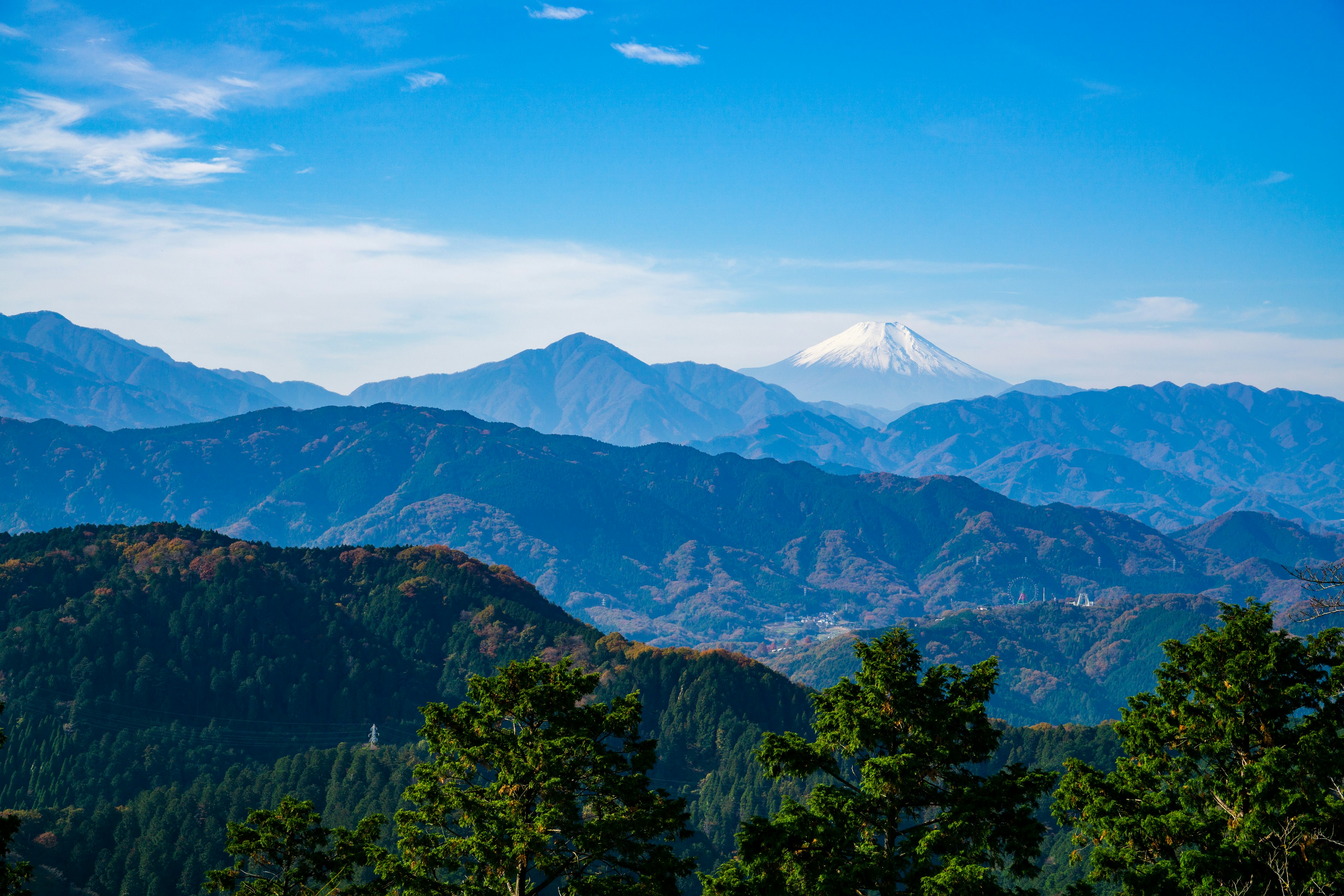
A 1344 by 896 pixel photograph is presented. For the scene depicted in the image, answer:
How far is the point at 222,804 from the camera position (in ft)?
367

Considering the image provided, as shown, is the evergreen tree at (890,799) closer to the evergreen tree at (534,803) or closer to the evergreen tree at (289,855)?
the evergreen tree at (534,803)

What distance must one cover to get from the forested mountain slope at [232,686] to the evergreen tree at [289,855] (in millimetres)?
84690

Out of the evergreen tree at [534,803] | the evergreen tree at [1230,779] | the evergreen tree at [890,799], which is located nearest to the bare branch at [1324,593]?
the evergreen tree at [1230,779]

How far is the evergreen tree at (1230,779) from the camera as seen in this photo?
24.2 metres

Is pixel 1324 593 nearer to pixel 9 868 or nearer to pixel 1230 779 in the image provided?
pixel 1230 779

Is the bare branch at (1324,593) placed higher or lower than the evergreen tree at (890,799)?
higher

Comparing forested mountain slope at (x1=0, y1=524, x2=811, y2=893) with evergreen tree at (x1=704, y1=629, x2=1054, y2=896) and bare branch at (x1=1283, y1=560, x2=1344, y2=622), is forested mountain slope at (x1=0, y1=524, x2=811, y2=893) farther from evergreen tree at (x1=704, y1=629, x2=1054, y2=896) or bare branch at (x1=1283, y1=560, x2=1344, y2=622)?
bare branch at (x1=1283, y1=560, x2=1344, y2=622)

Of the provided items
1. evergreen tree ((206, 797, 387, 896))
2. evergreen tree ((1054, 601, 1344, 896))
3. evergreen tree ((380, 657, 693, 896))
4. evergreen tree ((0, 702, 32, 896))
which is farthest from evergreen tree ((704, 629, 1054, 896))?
evergreen tree ((0, 702, 32, 896))

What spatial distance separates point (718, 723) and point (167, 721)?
7554 centimetres

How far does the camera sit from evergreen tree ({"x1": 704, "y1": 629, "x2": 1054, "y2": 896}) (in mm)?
23234

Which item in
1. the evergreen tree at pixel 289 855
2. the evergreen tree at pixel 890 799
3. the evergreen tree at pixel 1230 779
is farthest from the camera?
the evergreen tree at pixel 1230 779

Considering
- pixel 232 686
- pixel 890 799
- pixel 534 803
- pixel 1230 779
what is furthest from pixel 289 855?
pixel 232 686

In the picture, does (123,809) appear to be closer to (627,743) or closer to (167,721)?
(167,721)

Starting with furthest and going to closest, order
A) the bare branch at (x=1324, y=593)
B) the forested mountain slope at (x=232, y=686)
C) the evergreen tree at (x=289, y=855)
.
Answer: the forested mountain slope at (x=232, y=686) < the evergreen tree at (x=289, y=855) < the bare branch at (x=1324, y=593)
